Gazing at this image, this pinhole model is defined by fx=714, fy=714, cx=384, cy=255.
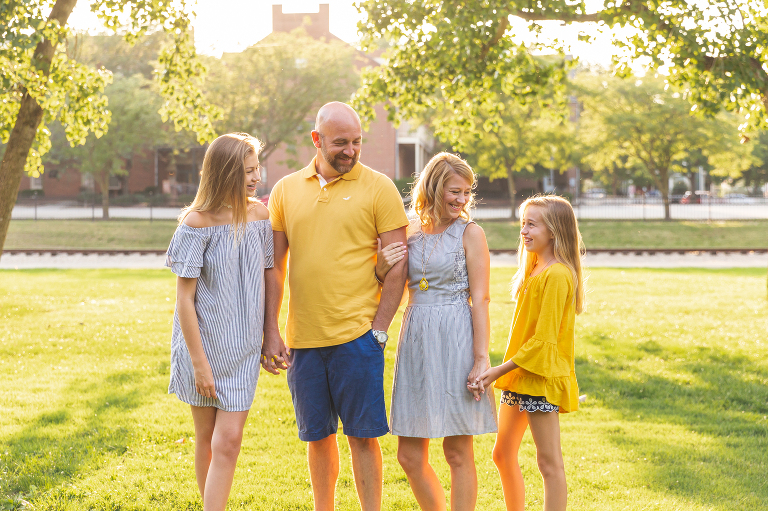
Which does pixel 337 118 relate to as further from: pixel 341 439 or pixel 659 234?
pixel 659 234

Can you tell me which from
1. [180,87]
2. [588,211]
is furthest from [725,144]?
[180,87]

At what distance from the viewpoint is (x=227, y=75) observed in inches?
1237

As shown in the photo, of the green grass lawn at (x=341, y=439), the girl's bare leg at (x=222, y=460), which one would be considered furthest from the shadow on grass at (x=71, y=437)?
the girl's bare leg at (x=222, y=460)

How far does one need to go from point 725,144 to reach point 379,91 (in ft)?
85.3

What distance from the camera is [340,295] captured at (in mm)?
3564

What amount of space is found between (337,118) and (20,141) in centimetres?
599

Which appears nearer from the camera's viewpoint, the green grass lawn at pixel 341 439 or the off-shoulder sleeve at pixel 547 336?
the off-shoulder sleeve at pixel 547 336

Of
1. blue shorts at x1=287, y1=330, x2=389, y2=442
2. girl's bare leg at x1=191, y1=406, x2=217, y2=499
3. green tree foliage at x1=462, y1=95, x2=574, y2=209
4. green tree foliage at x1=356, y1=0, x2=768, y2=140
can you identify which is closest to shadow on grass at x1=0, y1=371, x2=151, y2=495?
girl's bare leg at x1=191, y1=406, x2=217, y2=499

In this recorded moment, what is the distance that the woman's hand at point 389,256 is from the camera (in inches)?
139

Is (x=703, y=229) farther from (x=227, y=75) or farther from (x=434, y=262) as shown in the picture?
(x=434, y=262)

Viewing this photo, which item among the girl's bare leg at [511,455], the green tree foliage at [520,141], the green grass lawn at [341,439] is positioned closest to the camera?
the girl's bare leg at [511,455]

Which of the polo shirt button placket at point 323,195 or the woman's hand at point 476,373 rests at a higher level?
the polo shirt button placket at point 323,195

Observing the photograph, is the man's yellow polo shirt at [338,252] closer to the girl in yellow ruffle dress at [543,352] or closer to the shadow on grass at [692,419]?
the girl in yellow ruffle dress at [543,352]

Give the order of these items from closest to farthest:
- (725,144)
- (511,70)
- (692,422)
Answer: (692,422) < (511,70) < (725,144)
